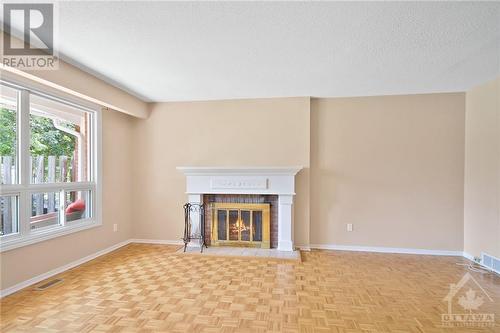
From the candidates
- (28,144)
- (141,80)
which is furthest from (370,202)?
(28,144)

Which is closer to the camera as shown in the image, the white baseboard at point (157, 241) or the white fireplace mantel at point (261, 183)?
the white fireplace mantel at point (261, 183)

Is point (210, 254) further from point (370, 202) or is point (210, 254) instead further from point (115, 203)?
point (370, 202)

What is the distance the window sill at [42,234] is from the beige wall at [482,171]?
5374 mm

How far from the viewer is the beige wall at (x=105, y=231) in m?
2.56

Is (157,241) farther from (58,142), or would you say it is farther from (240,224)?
(58,142)

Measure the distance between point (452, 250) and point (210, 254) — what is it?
3696 millimetres

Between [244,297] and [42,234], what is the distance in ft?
7.87

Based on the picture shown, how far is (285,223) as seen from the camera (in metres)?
3.88

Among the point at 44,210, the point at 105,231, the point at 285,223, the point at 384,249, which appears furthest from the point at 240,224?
the point at 44,210

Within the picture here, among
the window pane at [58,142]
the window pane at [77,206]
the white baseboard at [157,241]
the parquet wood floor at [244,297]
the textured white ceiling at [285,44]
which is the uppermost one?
the textured white ceiling at [285,44]

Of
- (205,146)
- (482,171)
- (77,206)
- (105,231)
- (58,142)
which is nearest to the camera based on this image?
(58,142)

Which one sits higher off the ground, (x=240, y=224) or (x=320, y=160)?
(x=320, y=160)

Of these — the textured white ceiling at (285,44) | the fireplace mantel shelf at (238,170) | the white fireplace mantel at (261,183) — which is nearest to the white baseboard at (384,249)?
the white fireplace mantel at (261,183)

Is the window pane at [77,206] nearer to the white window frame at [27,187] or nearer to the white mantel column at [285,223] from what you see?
the white window frame at [27,187]
